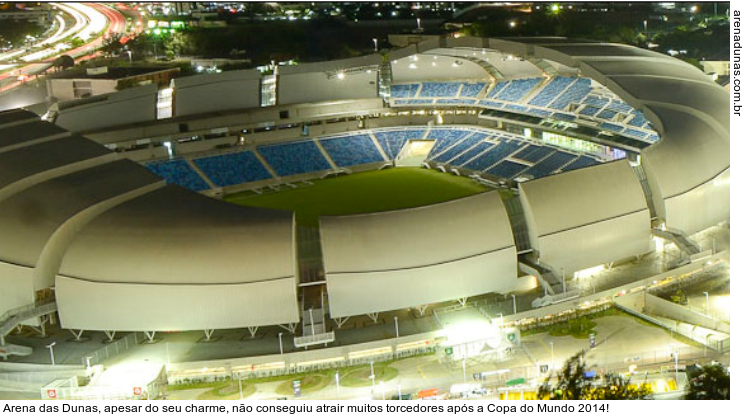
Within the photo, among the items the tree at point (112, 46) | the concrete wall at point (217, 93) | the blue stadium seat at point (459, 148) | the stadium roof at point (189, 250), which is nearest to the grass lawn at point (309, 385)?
the stadium roof at point (189, 250)

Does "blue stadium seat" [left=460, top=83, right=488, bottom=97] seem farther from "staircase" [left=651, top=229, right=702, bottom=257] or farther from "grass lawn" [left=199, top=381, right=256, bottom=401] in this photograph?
"grass lawn" [left=199, top=381, right=256, bottom=401]

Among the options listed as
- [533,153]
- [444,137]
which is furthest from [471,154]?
[533,153]

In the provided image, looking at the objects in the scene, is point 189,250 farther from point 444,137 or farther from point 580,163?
point 444,137

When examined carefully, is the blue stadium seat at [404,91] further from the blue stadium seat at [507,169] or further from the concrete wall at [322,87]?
the blue stadium seat at [507,169]

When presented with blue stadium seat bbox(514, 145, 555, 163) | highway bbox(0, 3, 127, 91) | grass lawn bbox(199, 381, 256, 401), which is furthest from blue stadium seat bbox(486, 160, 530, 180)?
highway bbox(0, 3, 127, 91)

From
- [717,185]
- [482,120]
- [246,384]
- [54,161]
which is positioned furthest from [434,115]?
[246,384]

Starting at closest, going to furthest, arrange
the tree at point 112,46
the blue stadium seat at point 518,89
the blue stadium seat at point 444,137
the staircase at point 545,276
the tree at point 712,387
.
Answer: the tree at point 712,387
the staircase at point 545,276
the blue stadium seat at point 444,137
the blue stadium seat at point 518,89
the tree at point 112,46
